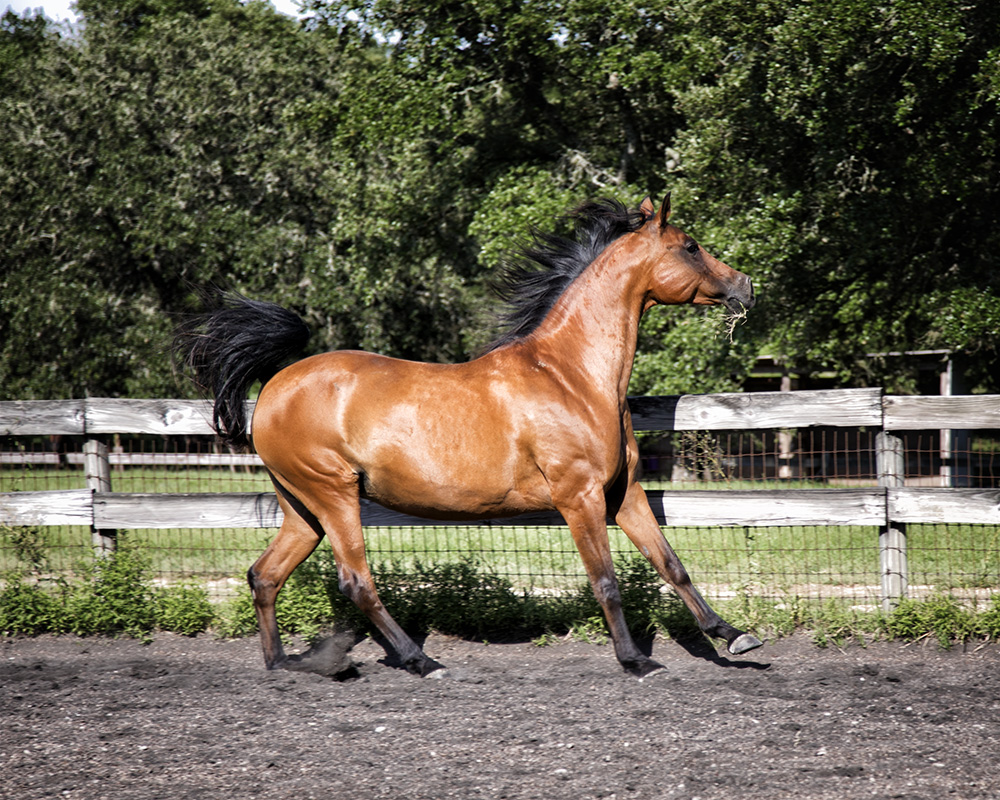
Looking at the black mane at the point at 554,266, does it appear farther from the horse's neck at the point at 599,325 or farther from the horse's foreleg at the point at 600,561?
the horse's foreleg at the point at 600,561

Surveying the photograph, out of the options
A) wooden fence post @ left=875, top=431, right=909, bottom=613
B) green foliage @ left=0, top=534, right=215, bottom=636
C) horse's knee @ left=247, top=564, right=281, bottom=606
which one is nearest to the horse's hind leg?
horse's knee @ left=247, top=564, right=281, bottom=606

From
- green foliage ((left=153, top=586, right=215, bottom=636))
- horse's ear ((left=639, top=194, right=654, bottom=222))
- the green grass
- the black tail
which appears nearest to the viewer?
horse's ear ((left=639, top=194, right=654, bottom=222))

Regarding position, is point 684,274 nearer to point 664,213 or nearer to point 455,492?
point 664,213

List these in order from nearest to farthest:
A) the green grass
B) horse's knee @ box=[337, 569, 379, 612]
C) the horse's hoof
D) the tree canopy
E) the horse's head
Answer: the horse's hoof
horse's knee @ box=[337, 569, 379, 612]
the horse's head
the green grass
the tree canopy

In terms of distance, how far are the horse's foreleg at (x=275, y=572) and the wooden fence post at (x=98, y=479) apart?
5.51 feet

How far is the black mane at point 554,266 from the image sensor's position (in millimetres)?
4926

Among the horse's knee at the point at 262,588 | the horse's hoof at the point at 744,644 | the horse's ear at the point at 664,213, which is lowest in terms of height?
the horse's hoof at the point at 744,644

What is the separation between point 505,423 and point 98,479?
3.17 meters

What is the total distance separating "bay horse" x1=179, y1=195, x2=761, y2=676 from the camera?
14.7 ft

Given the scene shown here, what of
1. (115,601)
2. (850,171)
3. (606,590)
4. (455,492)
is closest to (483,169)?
(850,171)

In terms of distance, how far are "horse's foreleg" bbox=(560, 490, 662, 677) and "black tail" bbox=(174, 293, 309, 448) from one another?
1.95 metres

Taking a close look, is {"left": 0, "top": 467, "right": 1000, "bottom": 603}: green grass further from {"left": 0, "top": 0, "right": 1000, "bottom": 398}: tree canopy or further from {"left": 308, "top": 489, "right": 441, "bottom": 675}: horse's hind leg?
{"left": 0, "top": 0, "right": 1000, "bottom": 398}: tree canopy

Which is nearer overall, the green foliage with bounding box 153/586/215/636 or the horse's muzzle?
the horse's muzzle

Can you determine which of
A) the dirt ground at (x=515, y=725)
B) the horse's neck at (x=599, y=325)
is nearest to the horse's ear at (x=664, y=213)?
the horse's neck at (x=599, y=325)
